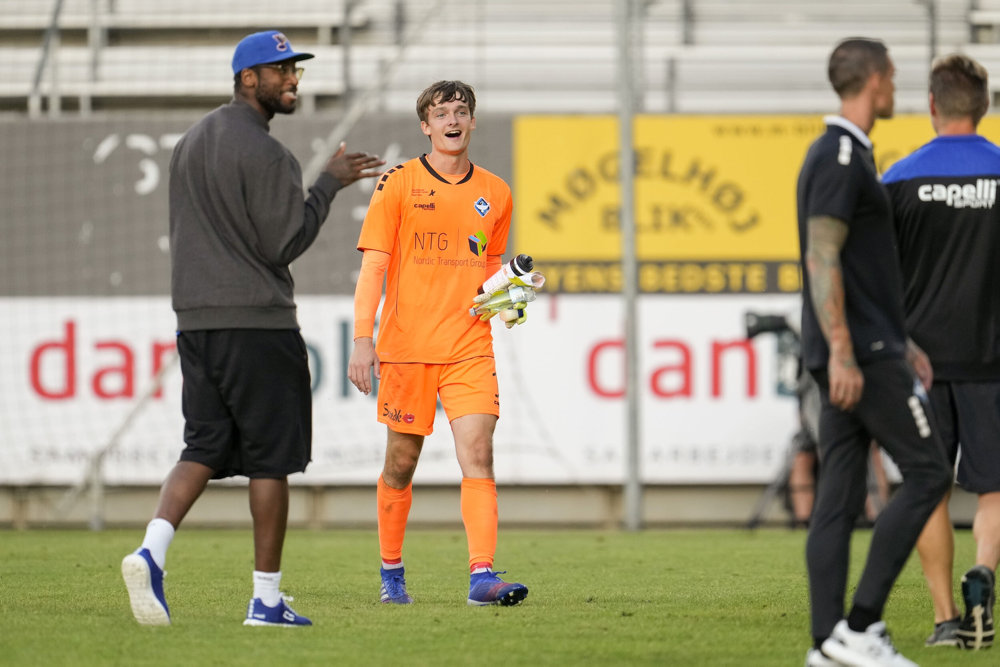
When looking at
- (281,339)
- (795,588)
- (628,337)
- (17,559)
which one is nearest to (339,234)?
(628,337)

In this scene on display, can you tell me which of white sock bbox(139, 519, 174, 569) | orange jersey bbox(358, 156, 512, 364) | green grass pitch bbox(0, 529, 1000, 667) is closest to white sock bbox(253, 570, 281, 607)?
green grass pitch bbox(0, 529, 1000, 667)

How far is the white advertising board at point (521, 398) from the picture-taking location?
11266mm

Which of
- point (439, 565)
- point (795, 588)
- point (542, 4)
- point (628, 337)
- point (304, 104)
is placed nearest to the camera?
point (795, 588)

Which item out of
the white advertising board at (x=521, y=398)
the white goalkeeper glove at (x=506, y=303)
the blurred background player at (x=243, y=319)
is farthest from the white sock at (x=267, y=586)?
the white advertising board at (x=521, y=398)

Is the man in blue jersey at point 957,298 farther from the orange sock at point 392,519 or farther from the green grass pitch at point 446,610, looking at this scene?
the orange sock at point 392,519

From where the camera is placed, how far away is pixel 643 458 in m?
11.3

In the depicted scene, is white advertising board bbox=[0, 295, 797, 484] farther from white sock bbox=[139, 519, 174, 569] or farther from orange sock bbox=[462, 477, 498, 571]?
white sock bbox=[139, 519, 174, 569]

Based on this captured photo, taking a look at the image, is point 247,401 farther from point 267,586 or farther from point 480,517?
point 480,517

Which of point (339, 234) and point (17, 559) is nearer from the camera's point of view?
point (17, 559)

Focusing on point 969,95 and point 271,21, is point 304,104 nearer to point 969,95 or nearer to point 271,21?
point 271,21

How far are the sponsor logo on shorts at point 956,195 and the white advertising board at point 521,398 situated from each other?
6.48 m

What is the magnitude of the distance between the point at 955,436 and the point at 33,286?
Answer: 27.2 ft

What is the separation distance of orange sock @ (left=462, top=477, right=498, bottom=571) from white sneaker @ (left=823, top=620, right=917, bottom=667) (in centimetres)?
183

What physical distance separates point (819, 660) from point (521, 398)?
7.49 metres
